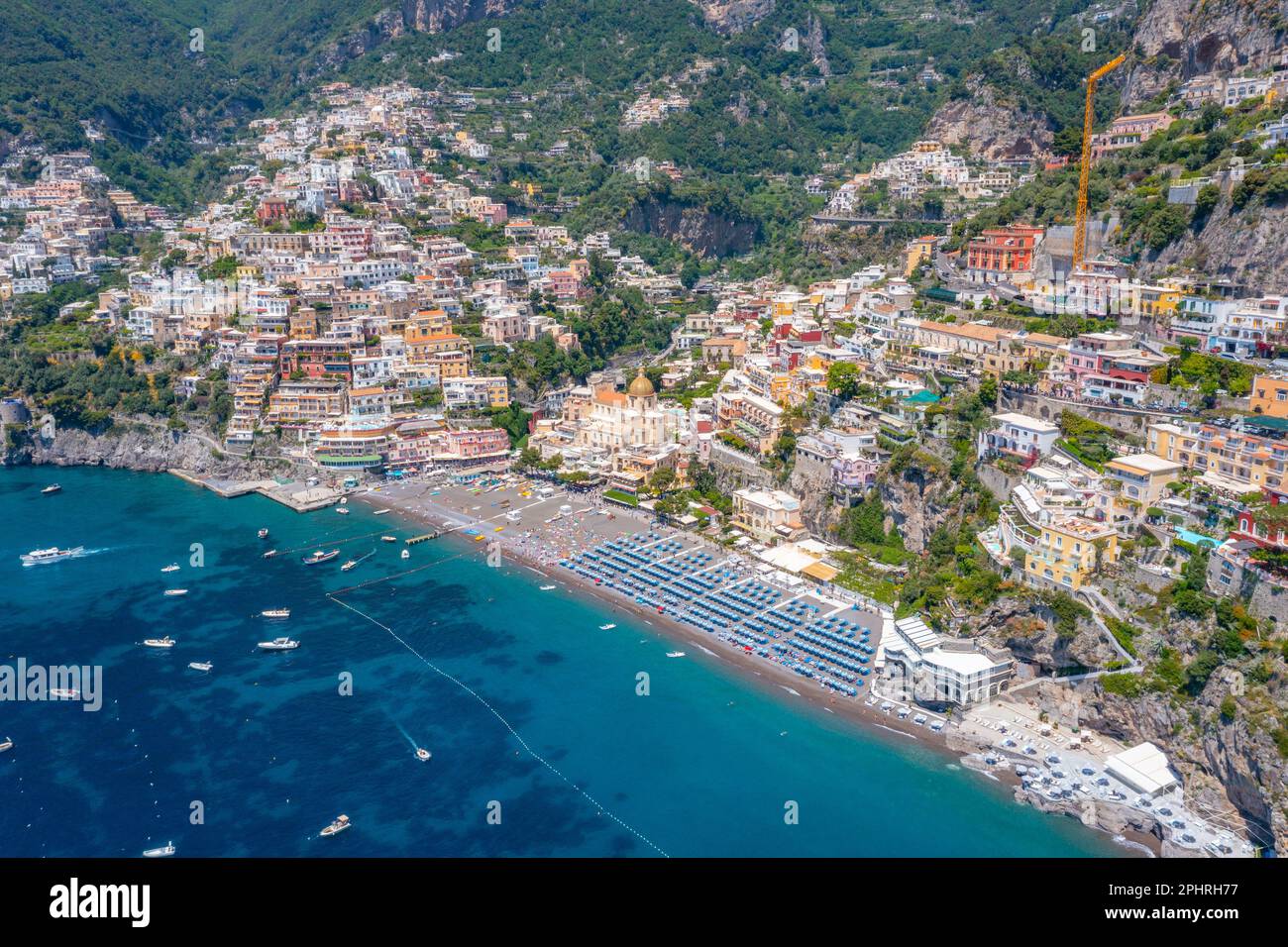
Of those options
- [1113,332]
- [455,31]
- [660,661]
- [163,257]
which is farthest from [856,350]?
[455,31]

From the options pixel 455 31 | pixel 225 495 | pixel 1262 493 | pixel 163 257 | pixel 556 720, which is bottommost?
pixel 556 720

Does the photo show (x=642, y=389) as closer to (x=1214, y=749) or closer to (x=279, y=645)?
(x=279, y=645)

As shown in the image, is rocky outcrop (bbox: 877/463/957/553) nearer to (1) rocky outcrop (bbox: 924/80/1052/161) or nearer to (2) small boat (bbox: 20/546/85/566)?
(2) small boat (bbox: 20/546/85/566)

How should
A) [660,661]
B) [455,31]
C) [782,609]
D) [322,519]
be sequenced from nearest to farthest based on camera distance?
[660,661] < [782,609] < [322,519] < [455,31]

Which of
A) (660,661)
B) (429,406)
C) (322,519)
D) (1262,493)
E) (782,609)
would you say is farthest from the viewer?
(429,406)
